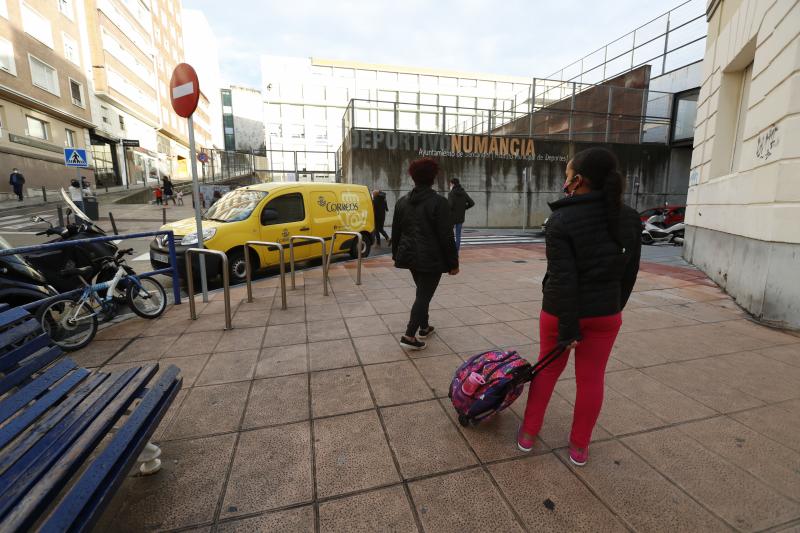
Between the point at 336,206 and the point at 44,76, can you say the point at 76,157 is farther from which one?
the point at 44,76

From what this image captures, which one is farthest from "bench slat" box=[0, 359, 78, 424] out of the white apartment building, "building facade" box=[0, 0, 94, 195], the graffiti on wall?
the white apartment building

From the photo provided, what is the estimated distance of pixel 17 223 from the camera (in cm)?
1417

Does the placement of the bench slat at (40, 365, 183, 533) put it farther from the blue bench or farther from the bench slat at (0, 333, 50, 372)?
the bench slat at (0, 333, 50, 372)

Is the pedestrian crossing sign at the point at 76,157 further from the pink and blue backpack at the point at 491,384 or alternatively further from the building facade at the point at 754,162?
the building facade at the point at 754,162

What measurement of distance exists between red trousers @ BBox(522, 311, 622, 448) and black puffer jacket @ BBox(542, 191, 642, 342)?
0.10m

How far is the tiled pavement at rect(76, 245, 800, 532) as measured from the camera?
1.90 meters

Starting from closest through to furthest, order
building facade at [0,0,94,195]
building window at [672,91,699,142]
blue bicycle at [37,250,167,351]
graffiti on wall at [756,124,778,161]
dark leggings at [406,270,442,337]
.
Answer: dark leggings at [406,270,442,337], blue bicycle at [37,250,167,351], graffiti on wall at [756,124,778,161], building window at [672,91,699,142], building facade at [0,0,94,195]

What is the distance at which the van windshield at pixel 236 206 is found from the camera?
7.11 m

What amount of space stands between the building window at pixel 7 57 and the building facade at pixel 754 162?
29.5 metres

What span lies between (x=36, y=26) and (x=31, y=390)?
3167 centimetres

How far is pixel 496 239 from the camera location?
13398 millimetres

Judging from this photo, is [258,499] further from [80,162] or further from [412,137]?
[80,162]

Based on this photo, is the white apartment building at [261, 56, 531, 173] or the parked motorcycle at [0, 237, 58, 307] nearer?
the parked motorcycle at [0, 237, 58, 307]

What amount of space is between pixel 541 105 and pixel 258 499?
2012 cm
